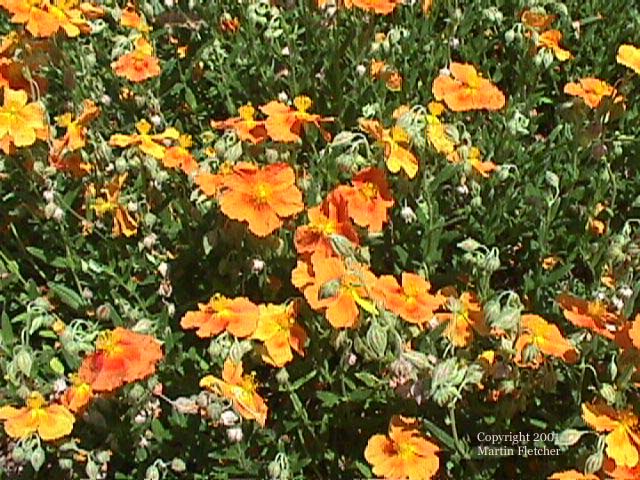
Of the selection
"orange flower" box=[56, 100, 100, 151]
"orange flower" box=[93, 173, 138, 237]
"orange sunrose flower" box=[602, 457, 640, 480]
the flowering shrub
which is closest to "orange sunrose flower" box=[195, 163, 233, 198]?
the flowering shrub

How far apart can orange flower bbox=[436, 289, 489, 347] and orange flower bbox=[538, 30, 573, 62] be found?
1650 millimetres

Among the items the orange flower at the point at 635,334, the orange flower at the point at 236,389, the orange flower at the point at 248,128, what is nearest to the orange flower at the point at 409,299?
the orange flower at the point at 236,389

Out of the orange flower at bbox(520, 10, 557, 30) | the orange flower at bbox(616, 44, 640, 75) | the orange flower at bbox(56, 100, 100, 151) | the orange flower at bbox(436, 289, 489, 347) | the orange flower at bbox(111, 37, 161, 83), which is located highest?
the orange flower at bbox(616, 44, 640, 75)

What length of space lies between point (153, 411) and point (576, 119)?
6.54 ft

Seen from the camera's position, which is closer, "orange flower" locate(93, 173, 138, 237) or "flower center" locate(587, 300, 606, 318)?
"flower center" locate(587, 300, 606, 318)

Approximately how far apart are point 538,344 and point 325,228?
734mm

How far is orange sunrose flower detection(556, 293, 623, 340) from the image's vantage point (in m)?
2.92

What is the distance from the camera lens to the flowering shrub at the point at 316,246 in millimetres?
2945

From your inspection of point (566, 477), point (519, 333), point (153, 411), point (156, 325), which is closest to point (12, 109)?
point (156, 325)

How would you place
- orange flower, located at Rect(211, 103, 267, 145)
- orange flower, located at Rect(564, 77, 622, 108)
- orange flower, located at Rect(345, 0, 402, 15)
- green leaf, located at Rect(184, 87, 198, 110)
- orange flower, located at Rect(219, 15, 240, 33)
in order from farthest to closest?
orange flower, located at Rect(219, 15, 240, 33), green leaf, located at Rect(184, 87, 198, 110), orange flower, located at Rect(345, 0, 402, 15), orange flower, located at Rect(564, 77, 622, 108), orange flower, located at Rect(211, 103, 267, 145)

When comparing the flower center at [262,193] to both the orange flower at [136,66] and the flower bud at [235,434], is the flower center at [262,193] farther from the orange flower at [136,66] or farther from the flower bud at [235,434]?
the orange flower at [136,66]

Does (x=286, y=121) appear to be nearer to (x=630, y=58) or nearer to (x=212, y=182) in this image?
(x=212, y=182)

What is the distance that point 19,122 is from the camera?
12.0ft

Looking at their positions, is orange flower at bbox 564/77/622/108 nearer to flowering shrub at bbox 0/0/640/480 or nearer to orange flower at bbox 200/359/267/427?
flowering shrub at bbox 0/0/640/480
